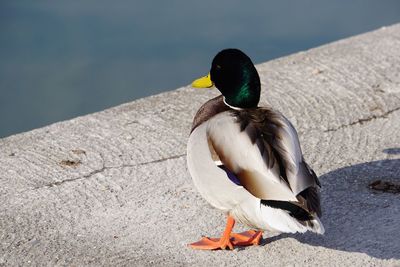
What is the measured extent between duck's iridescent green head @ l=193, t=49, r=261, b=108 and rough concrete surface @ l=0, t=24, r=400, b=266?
53 cm

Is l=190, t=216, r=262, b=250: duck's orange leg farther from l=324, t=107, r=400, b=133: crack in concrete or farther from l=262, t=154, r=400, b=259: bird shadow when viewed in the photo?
l=324, t=107, r=400, b=133: crack in concrete

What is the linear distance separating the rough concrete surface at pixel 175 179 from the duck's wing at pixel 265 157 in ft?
1.20

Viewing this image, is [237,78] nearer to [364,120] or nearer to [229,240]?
[229,240]

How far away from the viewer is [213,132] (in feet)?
12.4

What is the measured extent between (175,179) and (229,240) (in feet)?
2.38

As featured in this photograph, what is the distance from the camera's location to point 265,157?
3.54 m

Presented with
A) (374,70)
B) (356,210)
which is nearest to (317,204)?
(356,210)

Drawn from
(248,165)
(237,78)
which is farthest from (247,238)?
(237,78)

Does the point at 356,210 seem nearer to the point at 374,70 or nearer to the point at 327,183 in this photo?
the point at 327,183

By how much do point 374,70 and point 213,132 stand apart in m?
2.24

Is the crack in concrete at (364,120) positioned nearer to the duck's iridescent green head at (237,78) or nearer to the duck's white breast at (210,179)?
the duck's iridescent green head at (237,78)

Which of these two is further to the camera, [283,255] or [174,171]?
[174,171]

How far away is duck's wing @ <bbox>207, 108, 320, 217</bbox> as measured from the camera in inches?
137

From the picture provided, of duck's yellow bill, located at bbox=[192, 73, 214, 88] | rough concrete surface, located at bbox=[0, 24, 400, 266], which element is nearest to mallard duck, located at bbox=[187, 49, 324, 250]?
duck's yellow bill, located at bbox=[192, 73, 214, 88]
